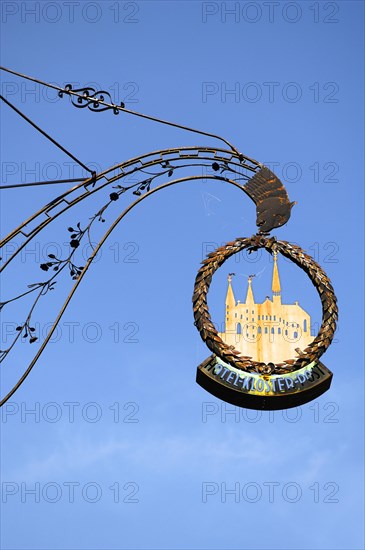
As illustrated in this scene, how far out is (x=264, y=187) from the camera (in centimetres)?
1090

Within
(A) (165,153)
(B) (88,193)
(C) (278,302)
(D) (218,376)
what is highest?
(A) (165,153)

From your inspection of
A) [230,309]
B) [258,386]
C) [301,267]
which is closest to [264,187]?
[301,267]

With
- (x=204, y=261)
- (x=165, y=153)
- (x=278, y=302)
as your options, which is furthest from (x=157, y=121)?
(x=278, y=302)

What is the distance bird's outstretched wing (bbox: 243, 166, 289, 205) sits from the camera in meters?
10.9

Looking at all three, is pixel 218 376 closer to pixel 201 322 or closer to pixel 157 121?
pixel 201 322

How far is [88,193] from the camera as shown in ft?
33.5

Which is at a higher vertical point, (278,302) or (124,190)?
(124,190)

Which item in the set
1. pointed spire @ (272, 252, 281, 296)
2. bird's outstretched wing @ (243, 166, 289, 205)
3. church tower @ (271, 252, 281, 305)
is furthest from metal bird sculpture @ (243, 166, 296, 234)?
church tower @ (271, 252, 281, 305)

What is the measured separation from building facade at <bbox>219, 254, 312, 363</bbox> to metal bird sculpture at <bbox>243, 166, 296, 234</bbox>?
0.55 m

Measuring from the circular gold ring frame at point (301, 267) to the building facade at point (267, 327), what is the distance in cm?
12

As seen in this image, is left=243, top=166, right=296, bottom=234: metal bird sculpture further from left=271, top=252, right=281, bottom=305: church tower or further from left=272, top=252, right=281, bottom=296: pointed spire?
left=271, top=252, right=281, bottom=305: church tower

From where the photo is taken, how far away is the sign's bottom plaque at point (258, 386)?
10062 mm

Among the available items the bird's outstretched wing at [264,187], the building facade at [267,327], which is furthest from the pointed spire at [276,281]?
the bird's outstretched wing at [264,187]

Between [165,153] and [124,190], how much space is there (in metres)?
0.64
